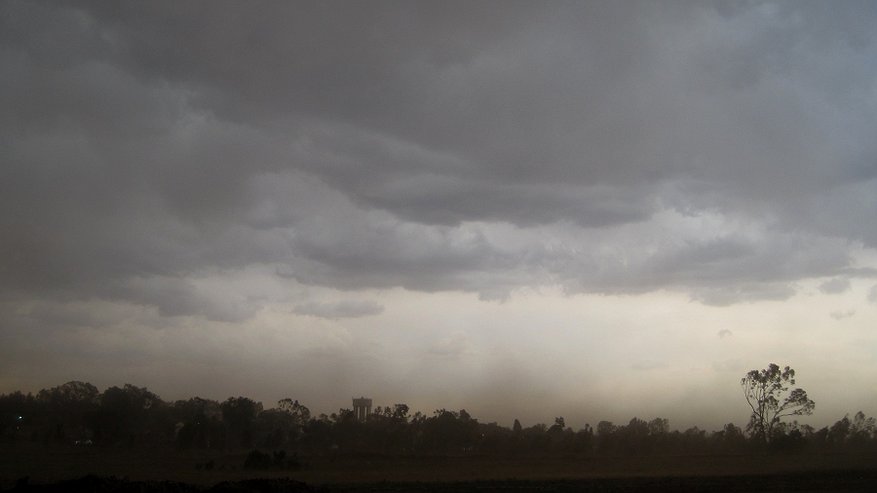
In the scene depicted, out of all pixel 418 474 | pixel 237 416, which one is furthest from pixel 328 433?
pixel 418 474

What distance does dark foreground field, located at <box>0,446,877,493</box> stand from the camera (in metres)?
39.7

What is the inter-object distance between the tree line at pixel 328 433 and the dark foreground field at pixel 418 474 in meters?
22.2

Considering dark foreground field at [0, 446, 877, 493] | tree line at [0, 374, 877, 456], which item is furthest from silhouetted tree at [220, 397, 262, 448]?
dark foreground field at [0, 446, 877, 493]

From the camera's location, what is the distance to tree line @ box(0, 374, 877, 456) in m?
103

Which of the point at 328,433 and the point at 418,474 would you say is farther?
the point at 328,433

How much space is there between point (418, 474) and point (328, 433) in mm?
70419

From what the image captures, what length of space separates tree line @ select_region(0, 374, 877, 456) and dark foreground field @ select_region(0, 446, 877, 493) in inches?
875

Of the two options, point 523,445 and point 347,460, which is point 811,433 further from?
point 347,460

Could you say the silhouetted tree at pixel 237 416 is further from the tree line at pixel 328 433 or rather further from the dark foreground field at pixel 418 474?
the dark foreground field at pixel 418 474

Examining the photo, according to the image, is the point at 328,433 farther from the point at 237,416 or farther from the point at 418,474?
the point at 418,474

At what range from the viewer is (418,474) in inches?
2293

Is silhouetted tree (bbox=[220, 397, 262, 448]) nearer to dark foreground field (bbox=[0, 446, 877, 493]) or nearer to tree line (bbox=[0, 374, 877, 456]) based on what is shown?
tree line (bbox=[0, 374, 877, 456])

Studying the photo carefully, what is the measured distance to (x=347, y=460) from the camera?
75.2m

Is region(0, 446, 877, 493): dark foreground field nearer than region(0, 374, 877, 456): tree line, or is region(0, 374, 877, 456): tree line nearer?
region(0, 446, 877, 493): dark foreground field
